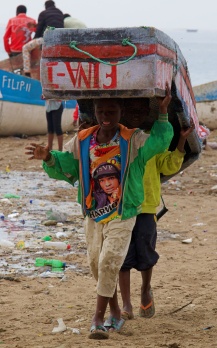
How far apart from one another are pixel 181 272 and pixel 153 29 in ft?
9.09

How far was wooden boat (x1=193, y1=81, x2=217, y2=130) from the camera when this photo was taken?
16.8 m

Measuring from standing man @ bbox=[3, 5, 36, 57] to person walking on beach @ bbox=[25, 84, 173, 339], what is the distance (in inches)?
506

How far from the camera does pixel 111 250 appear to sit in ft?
15.3

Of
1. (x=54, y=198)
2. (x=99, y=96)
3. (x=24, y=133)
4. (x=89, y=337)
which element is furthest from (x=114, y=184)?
(x=24, y=133)

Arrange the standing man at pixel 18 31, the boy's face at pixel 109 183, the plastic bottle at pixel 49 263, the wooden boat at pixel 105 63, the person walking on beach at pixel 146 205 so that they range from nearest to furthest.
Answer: the wooden boat at pixel 105 63 < the boy's face at pixel 109 183 < the person walking on beach at pixel 146 205 < the plastic bottle at pixel 49 263 < the standing man at pixel 18 31

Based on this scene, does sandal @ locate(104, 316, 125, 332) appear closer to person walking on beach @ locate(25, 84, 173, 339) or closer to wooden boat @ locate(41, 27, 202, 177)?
person walking on beach @ locate(25, 84, 173, 339)

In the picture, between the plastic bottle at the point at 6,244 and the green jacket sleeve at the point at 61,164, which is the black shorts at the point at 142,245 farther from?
the plastic bottle at the point at 6,244

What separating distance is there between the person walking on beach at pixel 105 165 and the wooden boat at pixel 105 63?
0.89 ft

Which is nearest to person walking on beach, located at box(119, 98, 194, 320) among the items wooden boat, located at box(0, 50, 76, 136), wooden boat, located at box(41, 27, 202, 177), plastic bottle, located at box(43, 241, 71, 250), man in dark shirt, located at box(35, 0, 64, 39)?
wooden boat, located at box(41, 27, 202, 177)

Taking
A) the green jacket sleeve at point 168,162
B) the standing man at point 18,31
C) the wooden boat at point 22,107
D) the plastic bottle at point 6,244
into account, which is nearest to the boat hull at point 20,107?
the wooden boat at point 22,107

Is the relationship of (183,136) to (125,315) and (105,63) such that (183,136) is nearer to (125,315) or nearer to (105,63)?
(105,63)

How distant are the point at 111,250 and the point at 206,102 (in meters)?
12.4

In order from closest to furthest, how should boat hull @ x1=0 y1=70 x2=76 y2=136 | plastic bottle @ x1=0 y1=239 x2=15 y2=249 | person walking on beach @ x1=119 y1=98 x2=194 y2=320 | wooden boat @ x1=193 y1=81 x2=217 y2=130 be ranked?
person walking on beach @ x1=119 y1=98 x2=194 y2=320 → plastic bottle @ x1=0 y1=239 x2=15 y2=249 → boat hull @ x1=0 y1=70 x2=76 y2=136 → wooden boat @ x1=193 y1=81 x2=217 y2=130

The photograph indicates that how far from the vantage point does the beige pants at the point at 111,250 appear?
15.4 feet
